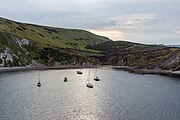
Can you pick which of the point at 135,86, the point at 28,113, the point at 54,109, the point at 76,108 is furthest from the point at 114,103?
the point at 135,86

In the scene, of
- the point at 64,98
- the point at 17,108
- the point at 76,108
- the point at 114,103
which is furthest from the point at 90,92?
the point at 17,108

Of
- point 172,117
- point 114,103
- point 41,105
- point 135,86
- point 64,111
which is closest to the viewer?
point 172,117

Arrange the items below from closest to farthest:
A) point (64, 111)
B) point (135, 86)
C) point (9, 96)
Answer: point (64, 111), point (9, 96), point (135, 86)

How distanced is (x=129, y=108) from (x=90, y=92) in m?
43.1

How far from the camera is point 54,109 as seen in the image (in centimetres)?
10212

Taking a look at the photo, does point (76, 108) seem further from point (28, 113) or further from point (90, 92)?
point (90, 92)

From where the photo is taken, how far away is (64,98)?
4938 inches

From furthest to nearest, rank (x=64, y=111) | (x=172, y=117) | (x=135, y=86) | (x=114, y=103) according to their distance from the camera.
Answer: (x=135, y=86)
(x=114, y=103)
(x=64, y=111)
(x=172, y=117)

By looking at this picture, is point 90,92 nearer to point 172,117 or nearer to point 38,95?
point 38,95

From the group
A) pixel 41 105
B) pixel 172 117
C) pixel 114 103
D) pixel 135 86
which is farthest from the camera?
pixel 135 86

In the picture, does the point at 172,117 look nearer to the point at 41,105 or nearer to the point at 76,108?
the point at 76,108

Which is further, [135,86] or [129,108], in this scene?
[135,86]

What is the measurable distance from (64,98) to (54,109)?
920 inches

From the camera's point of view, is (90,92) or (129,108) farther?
(90,92)
